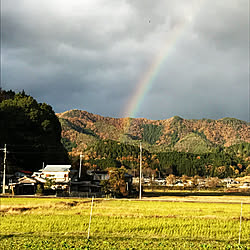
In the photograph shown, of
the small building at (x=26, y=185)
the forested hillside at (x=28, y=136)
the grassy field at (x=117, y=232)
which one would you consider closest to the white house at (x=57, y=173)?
the small building at (x=26, y=185)

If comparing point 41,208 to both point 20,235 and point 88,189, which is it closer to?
point 20,235

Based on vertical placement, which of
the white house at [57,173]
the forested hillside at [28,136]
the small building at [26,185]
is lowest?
the small building at [26,185]

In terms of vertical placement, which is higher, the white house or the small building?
the white house

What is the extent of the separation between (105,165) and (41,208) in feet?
444

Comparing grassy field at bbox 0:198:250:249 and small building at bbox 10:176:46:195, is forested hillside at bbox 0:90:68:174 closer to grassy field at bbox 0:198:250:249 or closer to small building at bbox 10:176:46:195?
small building at bbox 10:176:46:195

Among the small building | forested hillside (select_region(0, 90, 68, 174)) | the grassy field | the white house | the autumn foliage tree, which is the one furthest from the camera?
forested hillside (select_region(0, 90, 68, 174))

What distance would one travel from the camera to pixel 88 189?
69.9m

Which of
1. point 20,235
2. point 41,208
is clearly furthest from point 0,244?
point 41,208

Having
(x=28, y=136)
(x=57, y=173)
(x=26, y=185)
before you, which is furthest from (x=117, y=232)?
(x=28, y=136)

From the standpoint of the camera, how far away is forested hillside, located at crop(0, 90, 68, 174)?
76938 mm

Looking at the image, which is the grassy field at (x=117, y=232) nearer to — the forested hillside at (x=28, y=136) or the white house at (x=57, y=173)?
the white house at (x=57, y=173)

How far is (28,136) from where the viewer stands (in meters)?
79.7

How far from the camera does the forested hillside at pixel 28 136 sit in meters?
76.9

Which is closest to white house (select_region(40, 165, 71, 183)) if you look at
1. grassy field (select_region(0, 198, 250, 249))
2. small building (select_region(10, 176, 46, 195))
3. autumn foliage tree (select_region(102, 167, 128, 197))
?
small building (select_region(10, 176, 46, 195))
